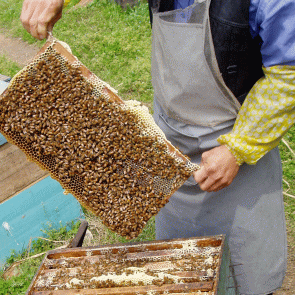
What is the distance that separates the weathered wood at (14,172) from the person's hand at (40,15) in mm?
1937

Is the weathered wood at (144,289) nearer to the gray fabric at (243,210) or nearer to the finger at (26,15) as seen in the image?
the gray fabric at (243,210)

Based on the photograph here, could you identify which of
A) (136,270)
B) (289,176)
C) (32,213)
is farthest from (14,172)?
(289,176)

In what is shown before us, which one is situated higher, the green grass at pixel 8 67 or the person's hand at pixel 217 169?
the person's hand at pixel 217 169

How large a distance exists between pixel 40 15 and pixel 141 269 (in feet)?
5.32

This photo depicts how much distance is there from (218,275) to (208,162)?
2.11 feet

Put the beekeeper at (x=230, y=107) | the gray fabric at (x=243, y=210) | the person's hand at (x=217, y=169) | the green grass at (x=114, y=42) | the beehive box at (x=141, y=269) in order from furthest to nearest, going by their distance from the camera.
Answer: the green grass at (x=114, y=42) < the gray fabric at (x=243, y=210) < the person's hand at (x=217, y=169) < the beehive box at (x=141, y=269) < the beekeeper at (x=230, y=107)

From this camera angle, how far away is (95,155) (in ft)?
7.86

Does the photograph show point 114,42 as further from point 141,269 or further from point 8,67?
point 141,269

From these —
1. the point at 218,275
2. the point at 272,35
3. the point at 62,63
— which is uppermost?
the point at 62,63

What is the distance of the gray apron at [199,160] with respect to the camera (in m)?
2.43

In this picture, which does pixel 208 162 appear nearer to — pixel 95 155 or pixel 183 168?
pixel 183 168

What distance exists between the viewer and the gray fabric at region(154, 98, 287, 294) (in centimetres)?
273

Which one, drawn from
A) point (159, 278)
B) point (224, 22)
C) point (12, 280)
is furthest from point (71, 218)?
point (224, 22)

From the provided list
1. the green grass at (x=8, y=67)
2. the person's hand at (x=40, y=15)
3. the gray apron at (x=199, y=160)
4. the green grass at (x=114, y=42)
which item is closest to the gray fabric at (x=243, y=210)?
the gray apron at (x=199, y=160)
